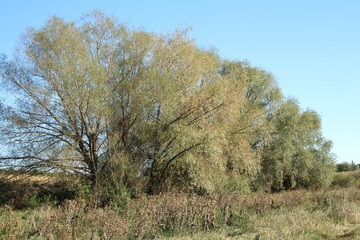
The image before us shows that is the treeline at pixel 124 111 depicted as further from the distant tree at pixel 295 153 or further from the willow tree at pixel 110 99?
the distant tree at pixel 295 153

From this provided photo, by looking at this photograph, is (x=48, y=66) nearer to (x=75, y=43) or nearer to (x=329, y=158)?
(x=75, y=43)

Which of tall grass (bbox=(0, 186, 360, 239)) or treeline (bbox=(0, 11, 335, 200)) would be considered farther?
treeline (bbox=(0, 11, 335, 200))

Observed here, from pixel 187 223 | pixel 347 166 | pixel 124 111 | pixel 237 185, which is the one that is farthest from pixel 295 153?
pixel 187 223

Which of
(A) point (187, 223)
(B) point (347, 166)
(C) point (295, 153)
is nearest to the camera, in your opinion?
(A) point (187, 223)

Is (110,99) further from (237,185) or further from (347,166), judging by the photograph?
(347,166)

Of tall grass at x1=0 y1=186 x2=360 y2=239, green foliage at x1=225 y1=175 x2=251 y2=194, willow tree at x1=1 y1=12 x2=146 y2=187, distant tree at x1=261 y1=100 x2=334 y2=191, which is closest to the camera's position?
tall grass at x1=0 y1=186 x2=360 y2=239

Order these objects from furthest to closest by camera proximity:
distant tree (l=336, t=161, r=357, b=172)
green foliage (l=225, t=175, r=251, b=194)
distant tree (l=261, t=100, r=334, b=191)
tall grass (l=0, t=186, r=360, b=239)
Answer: distant tree (l=336, t=161, r=357, b=172), distant tree (l=261, t=100, r=334, b=191), green foliage (l=225, t=175, r=251, b=194), tall grass (l=0, t=186, r=360, b=239)

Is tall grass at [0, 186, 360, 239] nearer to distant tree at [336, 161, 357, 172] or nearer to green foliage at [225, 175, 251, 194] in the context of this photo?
green foliage at [225, 175, 251, 194]

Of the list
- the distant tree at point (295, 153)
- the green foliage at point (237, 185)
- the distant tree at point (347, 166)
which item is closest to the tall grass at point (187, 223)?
the green foliage at point (237, 185)

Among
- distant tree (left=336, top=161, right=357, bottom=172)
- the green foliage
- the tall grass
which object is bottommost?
the tall grass

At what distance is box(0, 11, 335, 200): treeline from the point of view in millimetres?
16750

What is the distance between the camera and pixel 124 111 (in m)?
18.8

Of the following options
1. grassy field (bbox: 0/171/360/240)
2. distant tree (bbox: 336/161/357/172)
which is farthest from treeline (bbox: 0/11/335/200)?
distant tree (bbox: 336/161/357/172)

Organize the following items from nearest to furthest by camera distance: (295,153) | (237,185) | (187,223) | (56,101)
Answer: (187,223)
(56,101)
(237,185)
(295,153)
